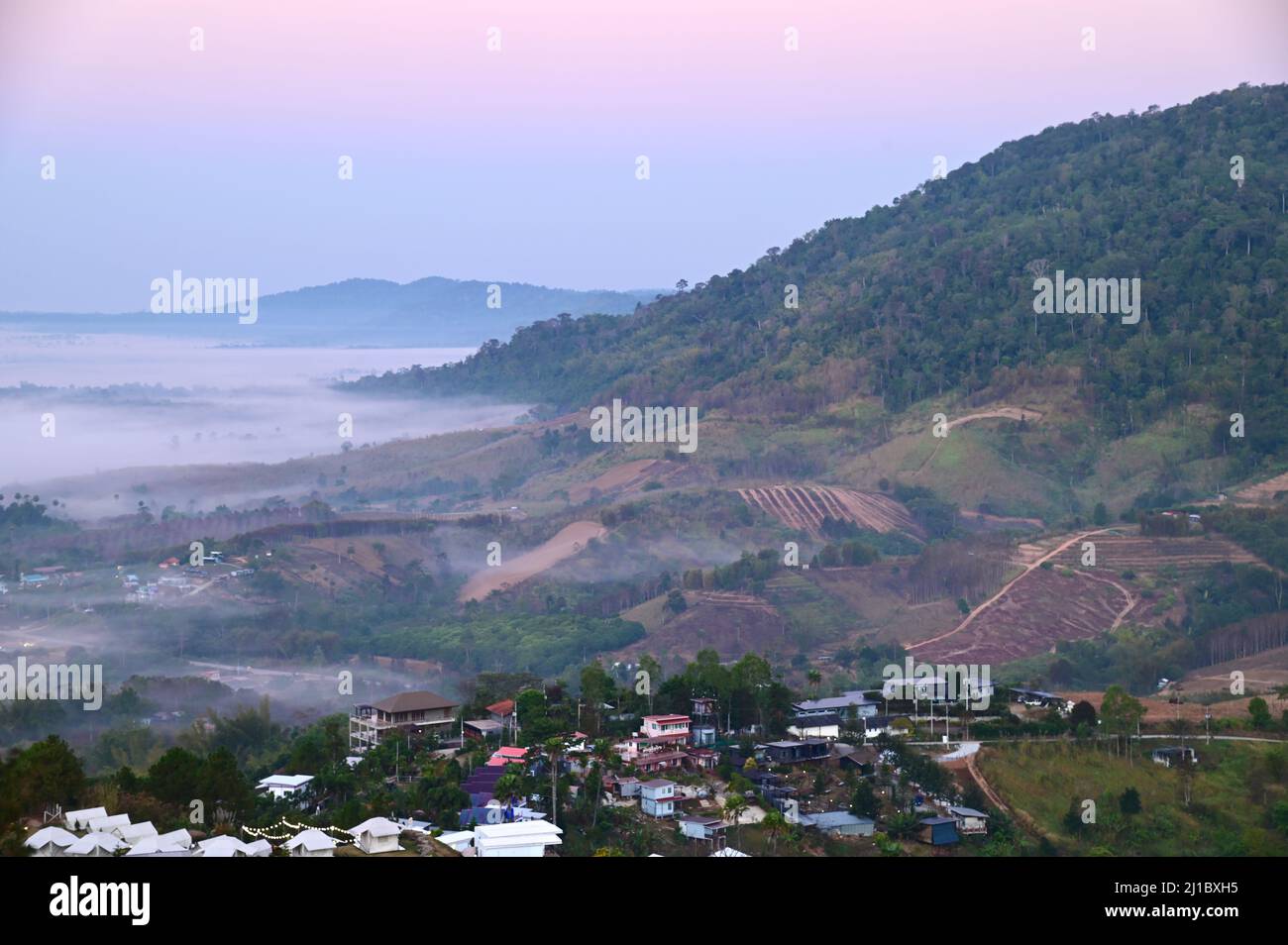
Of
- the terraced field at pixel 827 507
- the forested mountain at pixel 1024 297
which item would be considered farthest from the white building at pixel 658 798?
the forested mountain at pixel 1024 297

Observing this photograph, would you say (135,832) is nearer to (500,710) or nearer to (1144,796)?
(500,710)

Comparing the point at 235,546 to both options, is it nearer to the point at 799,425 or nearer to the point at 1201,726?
the point at 799,425

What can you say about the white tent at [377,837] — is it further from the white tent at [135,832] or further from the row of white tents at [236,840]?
the white tent at [135,832]

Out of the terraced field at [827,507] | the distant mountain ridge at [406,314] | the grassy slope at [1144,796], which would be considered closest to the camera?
the grassy slope at [1144,796]

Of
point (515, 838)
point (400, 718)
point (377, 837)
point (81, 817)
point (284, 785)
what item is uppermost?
point (81, 817)

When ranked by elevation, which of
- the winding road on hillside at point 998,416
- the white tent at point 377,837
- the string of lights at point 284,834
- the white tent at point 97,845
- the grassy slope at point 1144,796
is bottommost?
the grassy slope at point 1144,796

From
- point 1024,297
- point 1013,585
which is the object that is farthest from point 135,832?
point 1024,297
